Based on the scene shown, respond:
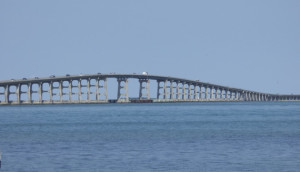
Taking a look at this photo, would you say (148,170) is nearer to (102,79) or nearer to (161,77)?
(102,79)

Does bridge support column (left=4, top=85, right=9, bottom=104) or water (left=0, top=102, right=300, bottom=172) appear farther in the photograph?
bridge support column (left=4, top=85, right=9, bottom=104)

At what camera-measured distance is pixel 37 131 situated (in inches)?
2566

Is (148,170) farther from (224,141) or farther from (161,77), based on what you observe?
(161,77)

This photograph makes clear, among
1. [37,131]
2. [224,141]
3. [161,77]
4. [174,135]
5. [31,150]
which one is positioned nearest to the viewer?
[31,150]

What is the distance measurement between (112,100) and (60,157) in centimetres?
14155

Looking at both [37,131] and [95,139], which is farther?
[37,131]

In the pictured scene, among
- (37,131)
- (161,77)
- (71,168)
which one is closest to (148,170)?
(71,168)

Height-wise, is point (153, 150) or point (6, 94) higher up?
point (6, 94)

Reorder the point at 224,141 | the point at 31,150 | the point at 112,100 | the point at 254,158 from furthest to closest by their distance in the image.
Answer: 1. the point at 112,100
2. the point at 224,141
3. the point at 31,150
4. the point at 254,158

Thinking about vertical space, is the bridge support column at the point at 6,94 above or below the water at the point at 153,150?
above

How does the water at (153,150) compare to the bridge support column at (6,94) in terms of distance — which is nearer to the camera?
the water at (153,150)

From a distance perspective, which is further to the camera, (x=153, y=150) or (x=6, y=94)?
(x=6, y=94)

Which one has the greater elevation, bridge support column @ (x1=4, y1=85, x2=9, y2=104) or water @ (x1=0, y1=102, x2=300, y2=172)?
bridge support column @ (x1=4, y1=85, x2=9, y2=104)

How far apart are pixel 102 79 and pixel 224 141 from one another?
349 ft
